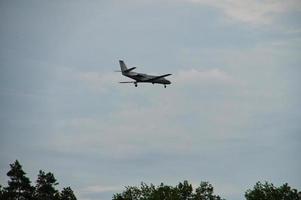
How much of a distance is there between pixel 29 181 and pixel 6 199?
6399 millimetres

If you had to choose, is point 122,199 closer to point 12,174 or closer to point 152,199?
point 152,199

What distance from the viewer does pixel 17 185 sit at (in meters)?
193

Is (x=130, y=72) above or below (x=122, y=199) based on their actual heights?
above

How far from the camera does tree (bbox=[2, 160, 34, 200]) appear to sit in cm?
19075

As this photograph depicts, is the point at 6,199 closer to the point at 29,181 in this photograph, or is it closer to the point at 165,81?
the point at 29,181

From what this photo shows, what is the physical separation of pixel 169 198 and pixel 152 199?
528 cm

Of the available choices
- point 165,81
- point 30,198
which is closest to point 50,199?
point 30,198

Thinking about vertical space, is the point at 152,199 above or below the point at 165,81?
below

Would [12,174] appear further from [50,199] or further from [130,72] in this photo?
[130,72]

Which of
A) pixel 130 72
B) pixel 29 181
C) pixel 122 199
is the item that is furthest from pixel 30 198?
pixel 130 72

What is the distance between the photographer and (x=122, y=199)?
19975 centimetres

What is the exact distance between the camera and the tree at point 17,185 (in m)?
→ 191

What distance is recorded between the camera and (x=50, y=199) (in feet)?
654

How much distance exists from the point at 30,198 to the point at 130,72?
30.9m
